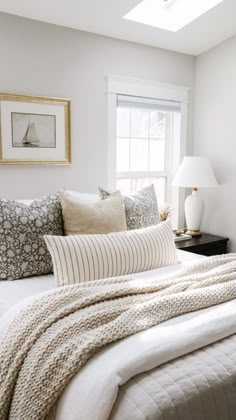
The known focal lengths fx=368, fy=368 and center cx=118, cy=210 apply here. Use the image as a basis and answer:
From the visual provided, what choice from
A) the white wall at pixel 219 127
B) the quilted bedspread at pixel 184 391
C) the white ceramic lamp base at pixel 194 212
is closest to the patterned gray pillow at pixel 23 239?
the quilted bedspread at pixel 184 391

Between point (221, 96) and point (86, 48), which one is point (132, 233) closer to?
point (86, 48)

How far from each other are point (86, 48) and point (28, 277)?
185 centimetres

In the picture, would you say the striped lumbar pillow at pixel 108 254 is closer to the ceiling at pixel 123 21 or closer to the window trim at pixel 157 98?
the window trim at pixel 157 98

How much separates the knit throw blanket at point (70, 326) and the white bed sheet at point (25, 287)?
30cm

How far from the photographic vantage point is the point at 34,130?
2.64 metres

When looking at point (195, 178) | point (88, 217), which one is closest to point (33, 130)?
point (88, 217)

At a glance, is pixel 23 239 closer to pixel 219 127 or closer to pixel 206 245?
pixel 206 245

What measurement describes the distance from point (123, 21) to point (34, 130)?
1.05 m

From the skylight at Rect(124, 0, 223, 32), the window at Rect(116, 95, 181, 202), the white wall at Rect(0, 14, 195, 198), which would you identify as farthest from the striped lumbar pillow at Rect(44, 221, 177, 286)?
the skylight at Rect(124, 0, 223, 32)

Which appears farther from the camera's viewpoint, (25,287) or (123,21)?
(123,21)

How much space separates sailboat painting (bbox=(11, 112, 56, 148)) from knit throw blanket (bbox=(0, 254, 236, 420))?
4.76 feet

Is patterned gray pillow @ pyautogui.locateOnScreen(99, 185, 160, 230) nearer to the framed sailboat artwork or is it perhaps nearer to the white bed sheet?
the white bed sheet

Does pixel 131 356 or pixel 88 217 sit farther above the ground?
pixel 88 217

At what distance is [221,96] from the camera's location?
131 inches
